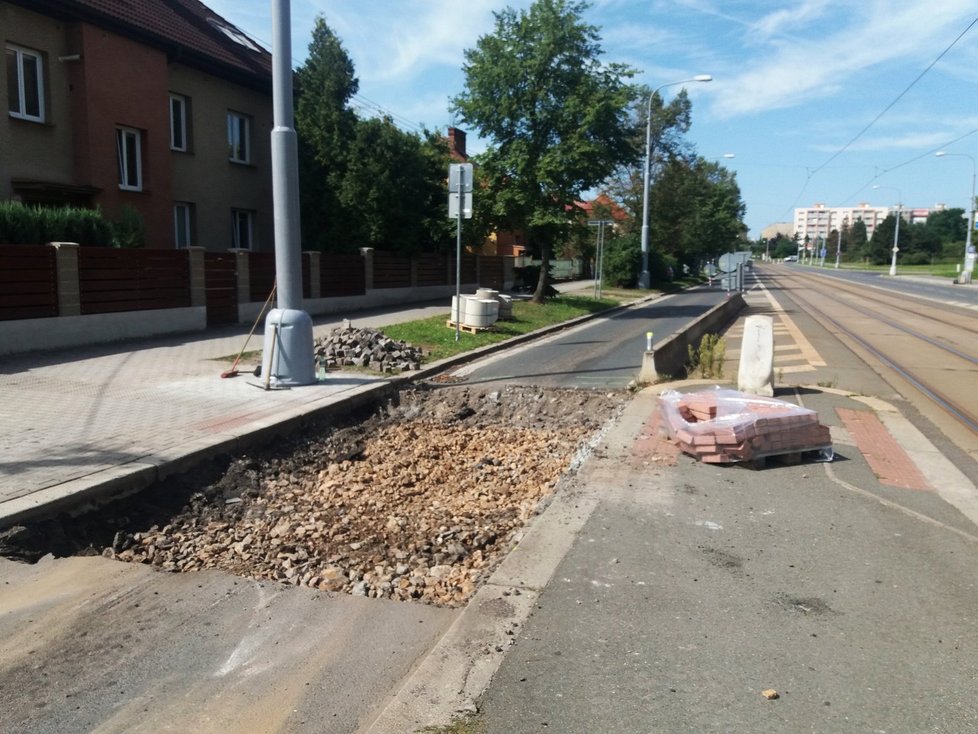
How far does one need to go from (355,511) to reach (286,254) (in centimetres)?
472

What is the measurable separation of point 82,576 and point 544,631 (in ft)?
8.95

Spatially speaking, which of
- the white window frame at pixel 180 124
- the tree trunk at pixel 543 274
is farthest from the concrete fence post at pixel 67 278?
the tree trunk at pixel 543 274

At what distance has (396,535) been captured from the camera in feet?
16.8

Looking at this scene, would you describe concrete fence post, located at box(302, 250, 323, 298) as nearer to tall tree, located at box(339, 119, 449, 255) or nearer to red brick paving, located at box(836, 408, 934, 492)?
tall tree, located at box(339, 119, 449, 255)

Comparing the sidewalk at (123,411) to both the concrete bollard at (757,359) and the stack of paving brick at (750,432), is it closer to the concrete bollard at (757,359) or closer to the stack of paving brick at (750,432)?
the stack of paving brick at (750,432)

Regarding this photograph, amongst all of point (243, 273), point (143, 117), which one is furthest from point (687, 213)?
point (243, 273)

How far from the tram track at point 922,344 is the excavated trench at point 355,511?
5.45 m

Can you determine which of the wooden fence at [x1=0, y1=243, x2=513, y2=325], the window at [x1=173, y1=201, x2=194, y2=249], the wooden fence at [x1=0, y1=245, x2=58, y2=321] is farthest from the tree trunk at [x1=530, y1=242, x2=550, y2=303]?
the wooden fence at [x1=0, y1=245, x2=58, y2=321]

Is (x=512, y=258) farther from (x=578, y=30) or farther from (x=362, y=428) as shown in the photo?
(x=362, y=428)

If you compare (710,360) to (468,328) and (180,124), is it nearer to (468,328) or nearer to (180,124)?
(468,328)

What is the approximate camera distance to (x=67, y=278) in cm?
1227

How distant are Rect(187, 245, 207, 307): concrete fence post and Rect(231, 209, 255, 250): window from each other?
26.8 ft

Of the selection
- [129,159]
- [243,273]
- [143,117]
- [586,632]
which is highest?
[143,117]

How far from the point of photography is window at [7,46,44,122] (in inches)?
631
